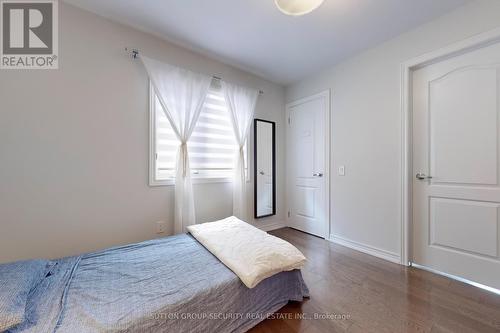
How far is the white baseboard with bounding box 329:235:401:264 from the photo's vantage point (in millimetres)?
2299

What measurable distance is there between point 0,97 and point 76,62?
2.01ft

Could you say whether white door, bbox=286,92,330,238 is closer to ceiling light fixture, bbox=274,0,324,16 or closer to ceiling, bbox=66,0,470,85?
ceiling, bbox=66,0,470,85

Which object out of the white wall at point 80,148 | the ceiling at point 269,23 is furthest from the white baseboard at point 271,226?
the ceiling at point 269,23

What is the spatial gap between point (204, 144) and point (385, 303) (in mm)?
2418

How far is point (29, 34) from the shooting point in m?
1.76

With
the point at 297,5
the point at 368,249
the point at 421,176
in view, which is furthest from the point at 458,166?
the point at 297,5

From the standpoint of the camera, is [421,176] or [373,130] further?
[373,130]

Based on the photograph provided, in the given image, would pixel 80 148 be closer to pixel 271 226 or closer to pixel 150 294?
pixel 150 294

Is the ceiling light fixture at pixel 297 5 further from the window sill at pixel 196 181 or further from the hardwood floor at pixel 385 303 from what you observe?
the hardwood floor at pixel 385 303

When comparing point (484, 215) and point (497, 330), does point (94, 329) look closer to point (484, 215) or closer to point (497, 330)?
point (497, 330)

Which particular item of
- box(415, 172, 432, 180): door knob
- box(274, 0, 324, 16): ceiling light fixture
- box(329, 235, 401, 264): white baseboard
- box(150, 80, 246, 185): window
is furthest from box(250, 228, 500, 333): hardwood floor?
box(274, 0, 324, 16): ceiling light fixture

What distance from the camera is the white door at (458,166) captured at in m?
1.77

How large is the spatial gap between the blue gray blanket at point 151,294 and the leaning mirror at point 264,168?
164 centimetres

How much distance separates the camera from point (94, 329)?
919 mm
